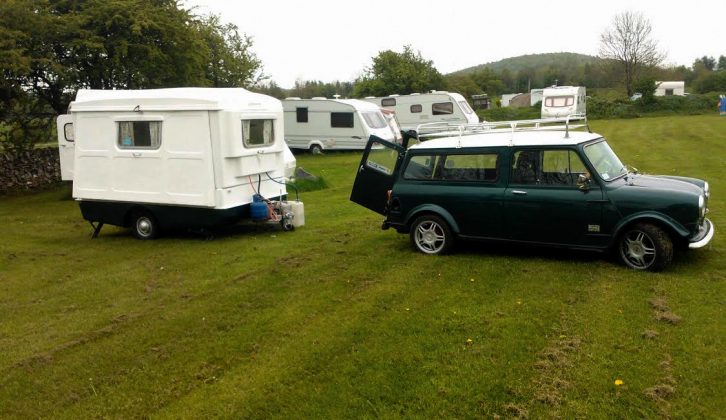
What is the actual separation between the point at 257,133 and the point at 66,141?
8.67m

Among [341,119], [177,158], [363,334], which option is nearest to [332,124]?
[341,119]

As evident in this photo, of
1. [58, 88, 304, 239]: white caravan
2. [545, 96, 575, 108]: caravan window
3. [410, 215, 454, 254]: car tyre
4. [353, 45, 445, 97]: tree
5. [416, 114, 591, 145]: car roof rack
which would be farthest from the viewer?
[353, 45, 445, 97]: tree

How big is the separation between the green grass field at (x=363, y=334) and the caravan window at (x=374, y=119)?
17904 millimetres

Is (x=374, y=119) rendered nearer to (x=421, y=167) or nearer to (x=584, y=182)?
(x=421, y=167)

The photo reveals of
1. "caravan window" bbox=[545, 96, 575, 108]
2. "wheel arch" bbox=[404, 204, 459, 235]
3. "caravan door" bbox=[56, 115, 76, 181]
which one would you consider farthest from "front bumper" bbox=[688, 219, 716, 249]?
"caravan window" bbox=[545, 96, 575, 108]

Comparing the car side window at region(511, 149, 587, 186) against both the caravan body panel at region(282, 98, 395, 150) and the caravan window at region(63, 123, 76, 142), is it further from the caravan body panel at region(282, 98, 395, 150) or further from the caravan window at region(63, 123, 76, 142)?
the caravan body panel at region(282, 98, 395, 150)

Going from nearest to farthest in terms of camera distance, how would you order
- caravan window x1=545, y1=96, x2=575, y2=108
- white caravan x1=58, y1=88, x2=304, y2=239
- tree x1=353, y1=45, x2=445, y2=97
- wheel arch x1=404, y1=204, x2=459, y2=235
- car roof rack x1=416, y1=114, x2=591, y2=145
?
wheel arch x1=404, y1=204, x2=459, y2=235
car roof rack x1=416, y1=114, x2=591, y2=145
white caravan x1=58, y1=88, x2=304, y2=239
caravan window x1=545, y1=96, x2=575, y2=108
tree x1=353, y1=45, x2=445, y2=97

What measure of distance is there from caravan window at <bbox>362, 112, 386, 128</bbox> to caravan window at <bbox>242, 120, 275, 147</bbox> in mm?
15798

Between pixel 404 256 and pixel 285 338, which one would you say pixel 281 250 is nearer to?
pixel 404 256

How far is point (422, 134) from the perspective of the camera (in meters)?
9.36

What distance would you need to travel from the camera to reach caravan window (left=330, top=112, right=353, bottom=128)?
26875 millimetres

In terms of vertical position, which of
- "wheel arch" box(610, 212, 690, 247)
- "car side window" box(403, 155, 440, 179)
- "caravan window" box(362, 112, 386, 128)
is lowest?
"wheel arch" box(610, 212, 690, 247)

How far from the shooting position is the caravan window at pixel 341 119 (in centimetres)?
2688

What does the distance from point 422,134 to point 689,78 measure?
Result: 84736 millimetres
